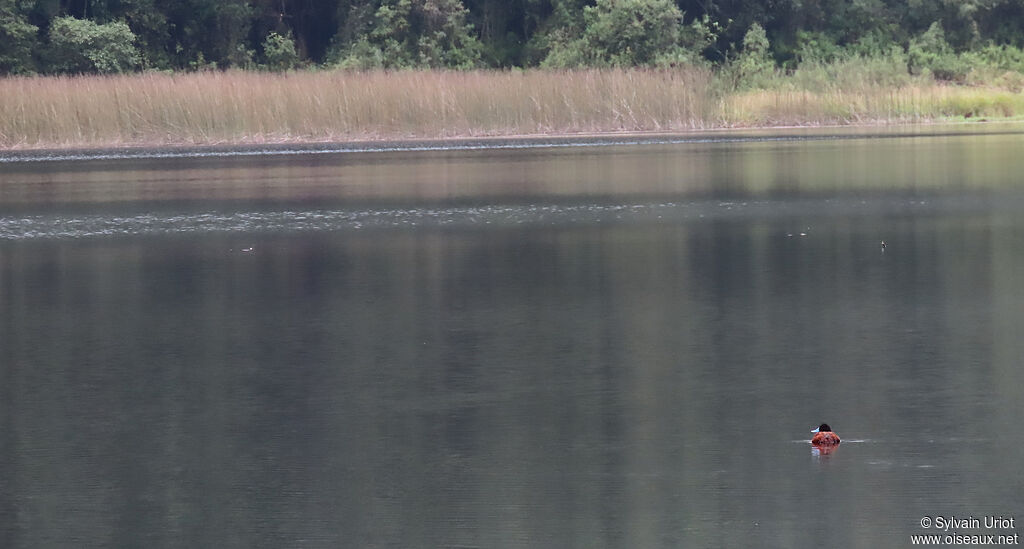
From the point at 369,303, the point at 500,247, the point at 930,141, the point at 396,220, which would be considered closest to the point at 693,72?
the point at 930,141

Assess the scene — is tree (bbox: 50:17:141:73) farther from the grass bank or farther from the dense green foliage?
the grass bank

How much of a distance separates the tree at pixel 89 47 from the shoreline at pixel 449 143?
1005 cm

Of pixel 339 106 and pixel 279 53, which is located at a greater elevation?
pixel 279 53

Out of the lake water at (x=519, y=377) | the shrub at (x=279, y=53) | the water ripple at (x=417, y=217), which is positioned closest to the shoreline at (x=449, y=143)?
the water ripple at (x=417, y=217)

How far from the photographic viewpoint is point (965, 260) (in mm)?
12062

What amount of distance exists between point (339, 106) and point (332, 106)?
0.53 feet

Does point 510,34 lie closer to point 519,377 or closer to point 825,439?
point 519,377

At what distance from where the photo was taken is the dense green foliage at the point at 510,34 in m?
45.8

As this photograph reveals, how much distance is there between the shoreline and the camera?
3297 cm

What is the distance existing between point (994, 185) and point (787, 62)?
106ft

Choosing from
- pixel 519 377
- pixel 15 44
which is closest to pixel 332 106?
pixel 15 44

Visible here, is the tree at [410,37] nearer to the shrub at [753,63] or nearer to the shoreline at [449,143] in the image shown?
the shrub at [753,63]

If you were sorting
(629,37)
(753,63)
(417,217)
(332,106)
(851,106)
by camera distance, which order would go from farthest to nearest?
(753,63)
(629,37)
(851,106)
(332,106)
(417,217)

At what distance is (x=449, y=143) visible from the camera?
1384 inches
